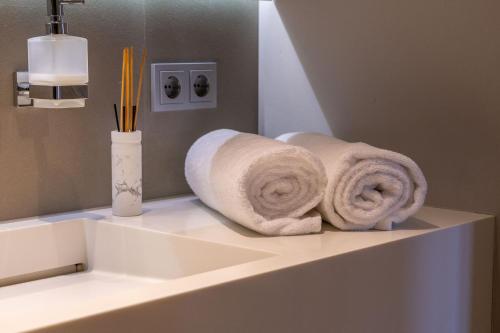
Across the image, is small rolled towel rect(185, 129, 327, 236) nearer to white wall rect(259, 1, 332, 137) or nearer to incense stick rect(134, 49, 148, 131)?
incense stick rect(134, 49, 148, 131)

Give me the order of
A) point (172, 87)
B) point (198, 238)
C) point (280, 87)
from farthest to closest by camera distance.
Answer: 1. point (280, 87)
2. point (172, 87)
3. point (198, 238)

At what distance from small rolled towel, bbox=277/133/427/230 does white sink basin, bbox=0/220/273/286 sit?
0.57 ft

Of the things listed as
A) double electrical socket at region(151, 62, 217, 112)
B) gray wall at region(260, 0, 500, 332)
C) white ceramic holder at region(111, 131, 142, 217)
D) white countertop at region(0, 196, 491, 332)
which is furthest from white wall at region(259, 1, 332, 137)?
white ceramic holder at region(111, 131, 142, 217)

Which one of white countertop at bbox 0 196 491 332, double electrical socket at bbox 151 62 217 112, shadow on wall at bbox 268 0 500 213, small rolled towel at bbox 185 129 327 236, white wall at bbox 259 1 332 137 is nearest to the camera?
white countertop at bbox 0 196 491 332

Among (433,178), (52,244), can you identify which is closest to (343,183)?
(433,178)

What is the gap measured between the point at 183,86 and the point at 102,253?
35 cm

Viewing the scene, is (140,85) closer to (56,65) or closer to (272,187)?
(56,65)

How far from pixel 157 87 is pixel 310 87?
29 centimetres

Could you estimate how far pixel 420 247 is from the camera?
107cm

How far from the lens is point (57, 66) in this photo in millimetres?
Result: 1103

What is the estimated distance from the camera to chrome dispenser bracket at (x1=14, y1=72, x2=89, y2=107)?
1.10 metres

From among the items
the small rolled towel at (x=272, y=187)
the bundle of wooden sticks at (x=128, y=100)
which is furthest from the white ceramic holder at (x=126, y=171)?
the small rolled towel at (x=272, y=187)

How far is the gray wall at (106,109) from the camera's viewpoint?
1168 millimetres

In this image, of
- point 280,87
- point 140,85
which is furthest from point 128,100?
point 280,87
